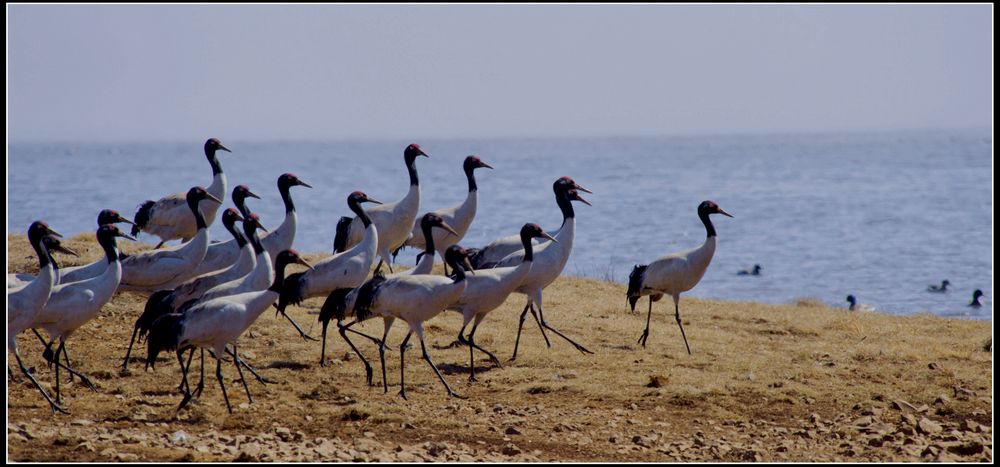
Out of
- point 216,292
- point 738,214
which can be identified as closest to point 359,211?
point 216,292

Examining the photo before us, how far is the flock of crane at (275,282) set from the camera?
27.8 ft

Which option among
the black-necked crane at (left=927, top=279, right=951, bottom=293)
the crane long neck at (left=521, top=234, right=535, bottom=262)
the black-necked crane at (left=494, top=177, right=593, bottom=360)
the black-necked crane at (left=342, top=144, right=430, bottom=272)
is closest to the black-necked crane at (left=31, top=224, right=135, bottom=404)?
the crane long neck at (left=521, top=234, right=535, bottom=262)

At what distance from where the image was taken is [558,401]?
9.03m

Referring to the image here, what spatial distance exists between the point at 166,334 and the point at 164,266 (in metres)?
2.32

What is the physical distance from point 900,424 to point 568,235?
3.84 metres

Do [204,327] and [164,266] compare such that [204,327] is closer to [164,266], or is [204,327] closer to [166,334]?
[166,334]

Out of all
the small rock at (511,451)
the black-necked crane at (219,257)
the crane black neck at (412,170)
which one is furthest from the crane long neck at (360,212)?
the small rock at (511,451)

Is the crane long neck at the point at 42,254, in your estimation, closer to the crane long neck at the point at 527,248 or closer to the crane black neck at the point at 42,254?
the crane black neck at the point at 42,254

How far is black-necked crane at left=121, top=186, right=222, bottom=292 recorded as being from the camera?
10484 mm

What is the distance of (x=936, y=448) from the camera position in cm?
757

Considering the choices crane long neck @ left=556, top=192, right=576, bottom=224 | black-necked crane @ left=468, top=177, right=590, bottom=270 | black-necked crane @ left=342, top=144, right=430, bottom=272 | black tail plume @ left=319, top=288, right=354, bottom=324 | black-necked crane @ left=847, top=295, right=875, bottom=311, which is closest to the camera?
black tail plume @ left=319, top=288, right=354, bottom=324

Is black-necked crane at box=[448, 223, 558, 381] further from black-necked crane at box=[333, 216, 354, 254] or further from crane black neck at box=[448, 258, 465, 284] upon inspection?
black-necked crane at box=[333, 216, 354, 254]

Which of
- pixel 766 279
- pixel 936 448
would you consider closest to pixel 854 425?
pixel 936 448

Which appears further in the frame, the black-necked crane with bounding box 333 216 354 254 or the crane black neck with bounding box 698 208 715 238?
the black-necked crane with bounding box 333 216 354 254
